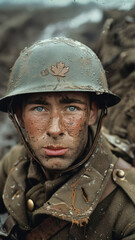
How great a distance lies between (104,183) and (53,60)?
45.5 inches

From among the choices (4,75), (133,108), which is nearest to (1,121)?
(4,75)

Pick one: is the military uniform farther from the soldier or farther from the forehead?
the forehead

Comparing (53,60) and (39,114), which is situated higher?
(53,60)

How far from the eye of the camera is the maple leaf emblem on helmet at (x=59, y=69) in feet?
8.32

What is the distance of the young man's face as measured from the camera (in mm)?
2445

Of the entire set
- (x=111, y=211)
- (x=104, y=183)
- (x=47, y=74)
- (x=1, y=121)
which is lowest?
(x=1, y=121)

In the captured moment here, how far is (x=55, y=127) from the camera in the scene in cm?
238

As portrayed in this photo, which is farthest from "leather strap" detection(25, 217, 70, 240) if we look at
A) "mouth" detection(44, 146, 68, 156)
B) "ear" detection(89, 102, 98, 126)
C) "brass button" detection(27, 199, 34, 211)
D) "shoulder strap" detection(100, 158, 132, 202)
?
"ear" detection(89, 102, 98, 126)

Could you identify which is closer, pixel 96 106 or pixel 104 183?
pixel 104 183

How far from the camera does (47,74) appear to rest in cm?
255

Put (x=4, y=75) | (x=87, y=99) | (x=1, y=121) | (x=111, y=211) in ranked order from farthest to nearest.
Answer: (x=4, y=75)
(x=1, y=121)
(x=87, y=99)
(x=111, y=211)

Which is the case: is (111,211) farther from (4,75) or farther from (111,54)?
(4,75)

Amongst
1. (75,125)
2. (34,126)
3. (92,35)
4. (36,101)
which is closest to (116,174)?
(75,125)

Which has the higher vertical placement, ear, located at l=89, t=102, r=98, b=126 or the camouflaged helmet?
the camouflaged helmet
